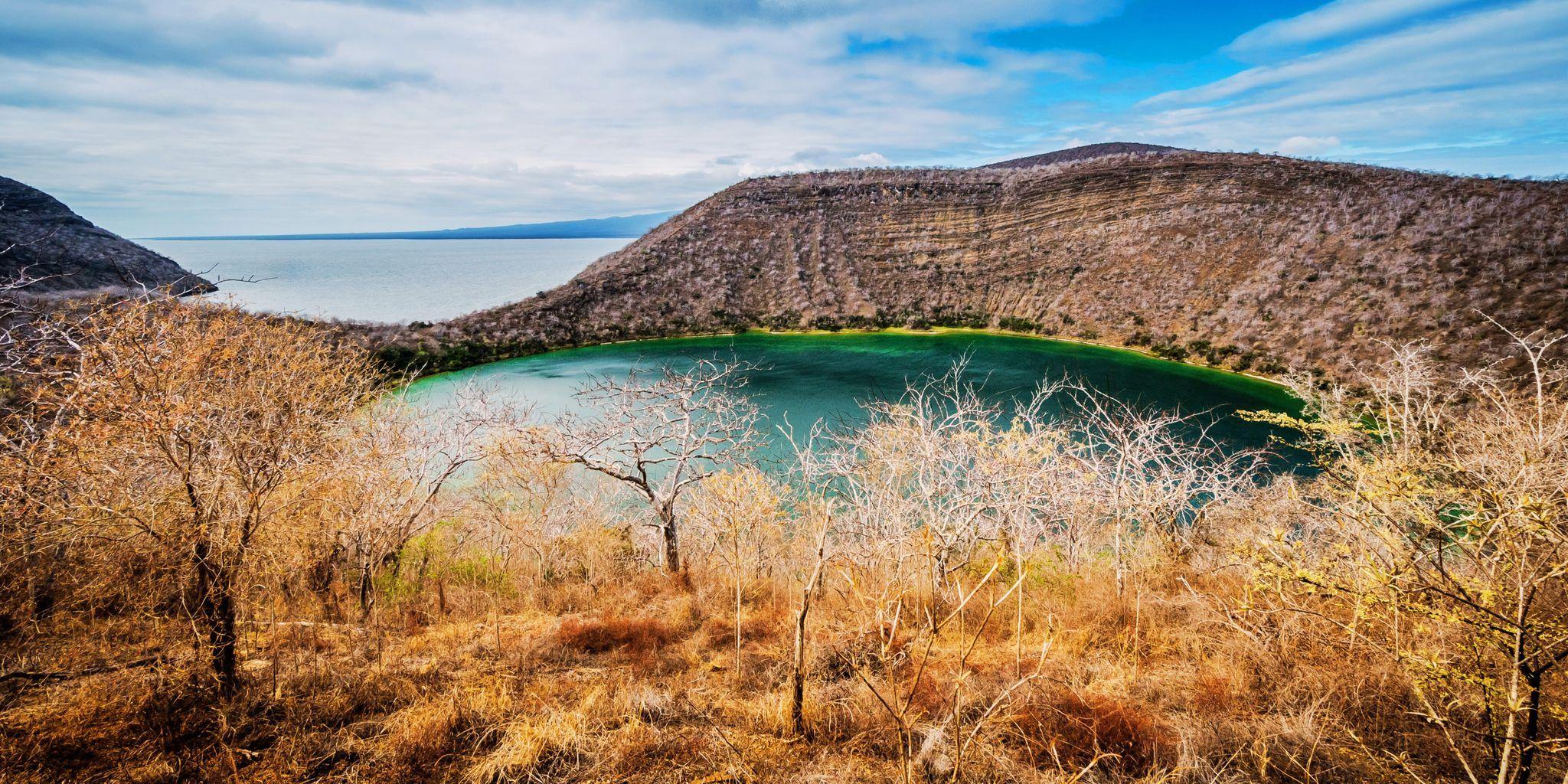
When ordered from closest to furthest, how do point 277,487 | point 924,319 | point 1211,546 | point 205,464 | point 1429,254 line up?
1. point 205,464
2. point 277,487
3. point 1211,546
4. point 1429,254
5. point 924,319

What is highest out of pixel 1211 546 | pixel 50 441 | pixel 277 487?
pixel 50 441

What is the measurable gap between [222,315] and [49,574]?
9936 millimetres

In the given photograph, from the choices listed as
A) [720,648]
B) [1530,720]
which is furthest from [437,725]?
[1530,720]

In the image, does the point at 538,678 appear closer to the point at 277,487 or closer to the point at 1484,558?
the point at 277,487

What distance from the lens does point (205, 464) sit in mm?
5262

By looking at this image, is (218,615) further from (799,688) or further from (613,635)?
(799,688)

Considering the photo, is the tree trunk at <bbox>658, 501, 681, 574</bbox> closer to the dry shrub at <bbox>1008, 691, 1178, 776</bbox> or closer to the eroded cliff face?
the dry shrub at <bbox>1008, 691, 1178, 776</bbox>

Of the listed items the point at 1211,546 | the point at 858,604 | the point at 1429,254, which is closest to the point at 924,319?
the point at 1429,254

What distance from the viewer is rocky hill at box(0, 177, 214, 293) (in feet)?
119

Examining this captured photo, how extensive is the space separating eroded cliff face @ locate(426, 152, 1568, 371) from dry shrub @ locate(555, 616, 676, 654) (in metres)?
36.4

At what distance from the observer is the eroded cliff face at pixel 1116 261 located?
99.6 ft

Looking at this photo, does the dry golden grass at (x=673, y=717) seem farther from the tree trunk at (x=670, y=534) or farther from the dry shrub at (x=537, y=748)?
the tree trunk at (x=670, y=534)

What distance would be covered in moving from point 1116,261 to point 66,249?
7715cm

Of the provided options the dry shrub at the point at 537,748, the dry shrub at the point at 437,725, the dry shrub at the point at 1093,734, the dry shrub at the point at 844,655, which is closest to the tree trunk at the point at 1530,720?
the dry shrub at the point at 1093,734
